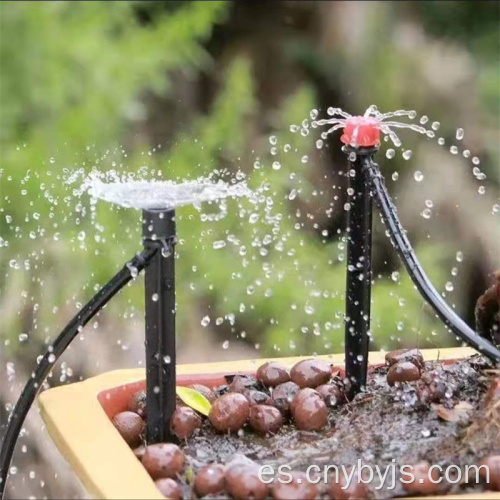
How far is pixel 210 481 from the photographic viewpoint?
3.20 feet

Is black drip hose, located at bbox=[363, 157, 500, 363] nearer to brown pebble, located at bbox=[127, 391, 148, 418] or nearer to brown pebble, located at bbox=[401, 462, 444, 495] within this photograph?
brown pebble, located at bbox=[401, 462, 444, 495]

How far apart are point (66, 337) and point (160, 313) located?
10cm

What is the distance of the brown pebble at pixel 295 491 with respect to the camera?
947 mm

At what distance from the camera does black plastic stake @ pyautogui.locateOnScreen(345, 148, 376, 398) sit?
3.83 ft

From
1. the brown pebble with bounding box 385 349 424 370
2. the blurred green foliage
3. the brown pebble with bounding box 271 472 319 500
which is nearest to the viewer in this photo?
the brown pebble with bounding box 271 472 319 500

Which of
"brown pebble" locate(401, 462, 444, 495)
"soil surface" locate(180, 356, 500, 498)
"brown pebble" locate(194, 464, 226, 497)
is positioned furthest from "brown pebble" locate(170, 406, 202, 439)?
"brown pebble" locate(401, 462, 444, 495)

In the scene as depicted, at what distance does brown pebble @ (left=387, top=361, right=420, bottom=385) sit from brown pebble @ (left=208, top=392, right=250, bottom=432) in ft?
0.59

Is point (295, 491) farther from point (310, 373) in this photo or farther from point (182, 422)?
point (310, 373)

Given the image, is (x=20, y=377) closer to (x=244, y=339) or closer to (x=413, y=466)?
(x=244, y=339)

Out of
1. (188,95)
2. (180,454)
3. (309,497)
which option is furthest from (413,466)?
(188,95)

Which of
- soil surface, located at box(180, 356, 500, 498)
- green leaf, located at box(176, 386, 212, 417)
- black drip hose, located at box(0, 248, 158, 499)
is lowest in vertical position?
soil surface, located at box(180, 356, 500, 498)

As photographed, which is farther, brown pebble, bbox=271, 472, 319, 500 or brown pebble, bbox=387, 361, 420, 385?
brown pebble, bbox=387, 361, 420, 385

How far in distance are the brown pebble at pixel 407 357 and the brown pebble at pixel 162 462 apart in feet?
1.14

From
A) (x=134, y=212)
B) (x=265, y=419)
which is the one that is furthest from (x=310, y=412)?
(x=134, y=212)
